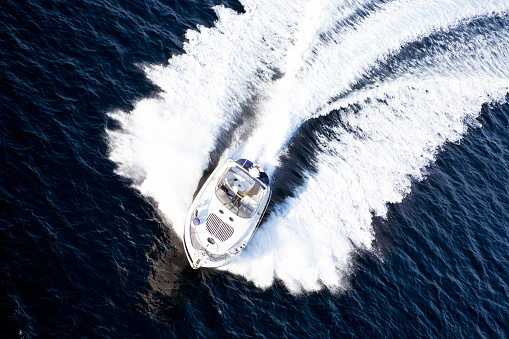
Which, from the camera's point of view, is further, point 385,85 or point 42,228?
point 385,85

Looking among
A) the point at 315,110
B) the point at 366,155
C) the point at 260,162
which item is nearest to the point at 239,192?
the point at 260,162

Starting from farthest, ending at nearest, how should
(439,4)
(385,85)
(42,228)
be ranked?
1. (439,4)
2. (385,85)
3. (42,228)

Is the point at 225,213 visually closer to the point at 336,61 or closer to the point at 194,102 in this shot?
the point at 194,102

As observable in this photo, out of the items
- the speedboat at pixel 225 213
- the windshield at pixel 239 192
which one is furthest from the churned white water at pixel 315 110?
the windshield at pixel 239 192

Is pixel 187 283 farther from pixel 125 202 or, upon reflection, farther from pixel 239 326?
pixel 125 202

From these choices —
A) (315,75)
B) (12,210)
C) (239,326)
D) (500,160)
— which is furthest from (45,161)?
(500,160)

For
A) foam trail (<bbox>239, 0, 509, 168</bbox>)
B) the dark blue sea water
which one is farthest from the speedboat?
foam trail (<bbox>239, 0, 509, 168</bbox>)

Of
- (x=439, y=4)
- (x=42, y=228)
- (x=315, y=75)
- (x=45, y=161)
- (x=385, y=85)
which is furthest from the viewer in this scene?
(x=439, y=4)
